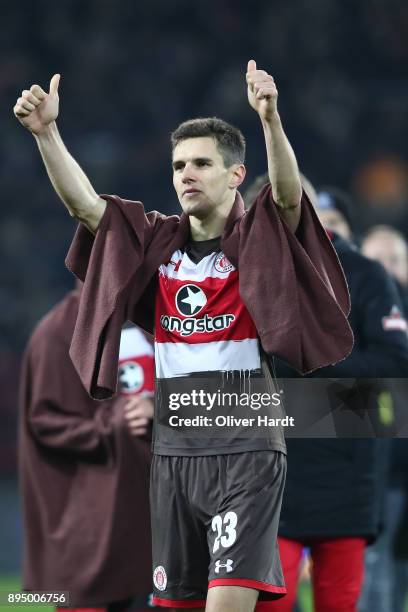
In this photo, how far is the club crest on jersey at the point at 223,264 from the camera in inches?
132

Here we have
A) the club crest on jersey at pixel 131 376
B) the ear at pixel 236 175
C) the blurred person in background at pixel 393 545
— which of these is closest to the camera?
the ear at pixel 236 175

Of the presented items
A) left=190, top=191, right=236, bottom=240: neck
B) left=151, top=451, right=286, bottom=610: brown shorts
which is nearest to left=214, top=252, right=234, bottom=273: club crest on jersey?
left=190, top=191, right=236, bottom=240: neck

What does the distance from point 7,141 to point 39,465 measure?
8317 millimetres

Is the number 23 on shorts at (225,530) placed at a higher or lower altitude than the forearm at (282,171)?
lower

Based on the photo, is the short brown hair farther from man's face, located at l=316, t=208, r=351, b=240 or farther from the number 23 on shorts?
man's face, located at l=316, t=208, r=351, b=240

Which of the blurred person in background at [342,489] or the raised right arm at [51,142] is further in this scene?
the blurred person in background at [342,489]

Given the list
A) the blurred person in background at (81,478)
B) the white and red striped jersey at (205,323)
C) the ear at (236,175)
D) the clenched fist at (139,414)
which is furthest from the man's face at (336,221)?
the white and red striped jersey at (205,323)

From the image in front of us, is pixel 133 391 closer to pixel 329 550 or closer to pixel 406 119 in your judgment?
pixel 329 550

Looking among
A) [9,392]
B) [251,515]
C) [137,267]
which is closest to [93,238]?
[137,267]

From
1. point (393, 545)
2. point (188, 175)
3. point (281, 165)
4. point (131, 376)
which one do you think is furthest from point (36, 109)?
point (393, 545)

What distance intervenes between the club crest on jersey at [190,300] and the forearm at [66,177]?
355 mm

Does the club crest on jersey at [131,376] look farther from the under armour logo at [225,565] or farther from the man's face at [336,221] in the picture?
the under armour logo at [225,565]

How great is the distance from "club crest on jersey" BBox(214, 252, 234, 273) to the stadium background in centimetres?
874

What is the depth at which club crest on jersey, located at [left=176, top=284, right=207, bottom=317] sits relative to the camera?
10.9 ft
